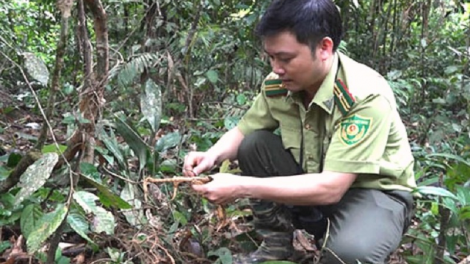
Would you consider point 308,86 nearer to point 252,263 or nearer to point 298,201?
point 298,201

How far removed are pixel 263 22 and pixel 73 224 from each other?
35.0 inches

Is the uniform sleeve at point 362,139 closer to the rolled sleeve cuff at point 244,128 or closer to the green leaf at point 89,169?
the rolled sleeve cuff at point 244,128

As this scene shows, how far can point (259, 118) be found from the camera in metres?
2.31

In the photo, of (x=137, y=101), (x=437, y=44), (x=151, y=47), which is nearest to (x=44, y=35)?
(x=151, y=47)

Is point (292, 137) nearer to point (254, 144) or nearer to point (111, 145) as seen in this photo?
point (254, 144)

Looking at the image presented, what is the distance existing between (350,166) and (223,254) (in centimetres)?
62

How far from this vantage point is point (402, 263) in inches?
89.7

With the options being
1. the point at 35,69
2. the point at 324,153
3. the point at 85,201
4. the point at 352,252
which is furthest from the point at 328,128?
the point at 35,69

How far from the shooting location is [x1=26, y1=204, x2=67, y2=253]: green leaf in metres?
1.50

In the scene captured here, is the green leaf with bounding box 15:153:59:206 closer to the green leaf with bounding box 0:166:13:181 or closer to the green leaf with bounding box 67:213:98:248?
the green leaf with bounding box 67:213:98:248

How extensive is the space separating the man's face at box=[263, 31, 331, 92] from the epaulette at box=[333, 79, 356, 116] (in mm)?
82

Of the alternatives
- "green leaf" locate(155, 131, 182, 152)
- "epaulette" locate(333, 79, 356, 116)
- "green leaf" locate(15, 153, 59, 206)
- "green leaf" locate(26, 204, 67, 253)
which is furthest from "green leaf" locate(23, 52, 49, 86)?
"epaulette" locate(333, 79, 356, 116)

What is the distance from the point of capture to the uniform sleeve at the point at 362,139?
5.96 feet

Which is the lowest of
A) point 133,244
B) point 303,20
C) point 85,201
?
point 133,244
